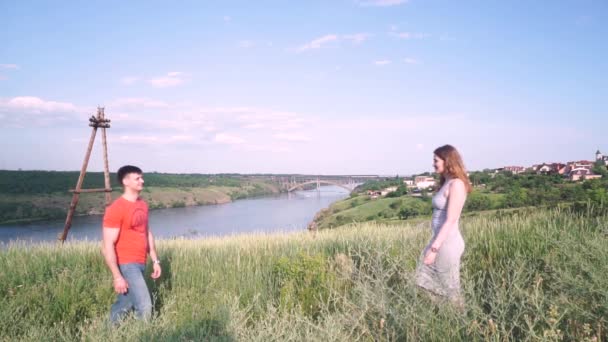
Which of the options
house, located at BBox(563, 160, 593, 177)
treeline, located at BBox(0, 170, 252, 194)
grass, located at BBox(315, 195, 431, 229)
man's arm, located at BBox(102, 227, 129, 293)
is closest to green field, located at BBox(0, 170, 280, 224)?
treeline, located at BBox(0, 170, 252, 194)

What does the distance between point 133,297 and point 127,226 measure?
2.16 feet

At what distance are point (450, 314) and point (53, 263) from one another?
18.1ft

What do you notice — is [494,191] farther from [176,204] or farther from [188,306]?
[176,204]

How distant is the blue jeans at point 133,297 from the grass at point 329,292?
0.21 meters

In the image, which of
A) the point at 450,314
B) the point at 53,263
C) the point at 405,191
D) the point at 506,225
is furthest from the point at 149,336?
the point at 405,191

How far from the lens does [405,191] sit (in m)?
57.4

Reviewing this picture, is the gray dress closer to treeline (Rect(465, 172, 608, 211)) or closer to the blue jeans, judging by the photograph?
the blue jeans

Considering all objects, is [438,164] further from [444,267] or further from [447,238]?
[444,267]

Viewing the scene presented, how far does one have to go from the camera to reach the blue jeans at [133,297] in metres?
3.89

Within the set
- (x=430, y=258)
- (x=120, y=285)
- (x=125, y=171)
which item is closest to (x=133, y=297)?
(x=120, y=285)

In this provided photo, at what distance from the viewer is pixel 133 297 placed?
154 inches

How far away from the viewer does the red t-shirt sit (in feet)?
12.6

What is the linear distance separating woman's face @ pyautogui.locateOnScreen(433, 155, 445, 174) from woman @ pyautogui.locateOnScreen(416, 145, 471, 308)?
13 millimetres

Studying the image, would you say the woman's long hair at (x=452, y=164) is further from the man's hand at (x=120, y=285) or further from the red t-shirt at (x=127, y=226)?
the man's hand at (x=120, y=285)
